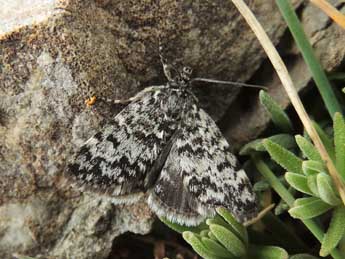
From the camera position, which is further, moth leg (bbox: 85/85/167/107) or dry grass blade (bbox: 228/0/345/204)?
moth leg (bbox: 85/85/167/107)

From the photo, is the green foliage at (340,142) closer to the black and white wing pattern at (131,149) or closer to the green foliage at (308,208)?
the green foliage at (308,208)

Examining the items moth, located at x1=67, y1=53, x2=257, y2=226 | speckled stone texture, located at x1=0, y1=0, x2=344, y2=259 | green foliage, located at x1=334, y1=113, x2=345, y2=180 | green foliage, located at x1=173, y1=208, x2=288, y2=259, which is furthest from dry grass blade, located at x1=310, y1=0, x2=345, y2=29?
green foliage, located at x1=173, y1=208, x2=288, y2=259

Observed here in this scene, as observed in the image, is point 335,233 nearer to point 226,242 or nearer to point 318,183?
point 318,183

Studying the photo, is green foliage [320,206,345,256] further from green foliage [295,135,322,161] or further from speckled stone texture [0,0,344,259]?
speckled stone texture [0,0,344,259]

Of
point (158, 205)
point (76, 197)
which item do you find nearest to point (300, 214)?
point (158, 205)

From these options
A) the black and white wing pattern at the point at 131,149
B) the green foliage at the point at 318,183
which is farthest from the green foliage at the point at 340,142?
the black and white wing pattern at the point at 131,149

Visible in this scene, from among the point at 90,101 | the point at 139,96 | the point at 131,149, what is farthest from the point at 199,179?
the point at 90,101
